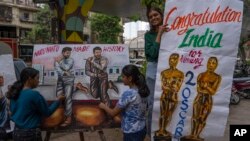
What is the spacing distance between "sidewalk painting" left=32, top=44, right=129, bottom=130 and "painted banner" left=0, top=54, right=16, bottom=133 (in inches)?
21.3

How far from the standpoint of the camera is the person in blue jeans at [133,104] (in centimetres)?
339

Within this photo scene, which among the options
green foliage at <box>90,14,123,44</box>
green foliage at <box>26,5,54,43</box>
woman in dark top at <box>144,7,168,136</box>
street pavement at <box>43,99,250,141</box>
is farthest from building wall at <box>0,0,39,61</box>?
woman in dark top at <box>144,7,168,136</box>

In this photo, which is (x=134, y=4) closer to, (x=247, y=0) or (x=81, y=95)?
(x=247, y=0)

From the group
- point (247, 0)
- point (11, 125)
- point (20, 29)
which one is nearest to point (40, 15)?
point (20, 29)

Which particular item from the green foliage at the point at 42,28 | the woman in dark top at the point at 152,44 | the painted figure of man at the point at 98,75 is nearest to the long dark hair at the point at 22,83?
the painted figure of man at the point at 98,75

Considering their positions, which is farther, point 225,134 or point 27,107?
point 225,134

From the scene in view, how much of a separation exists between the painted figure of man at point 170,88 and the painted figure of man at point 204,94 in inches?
7.2

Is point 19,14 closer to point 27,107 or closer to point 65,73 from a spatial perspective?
point 65,73

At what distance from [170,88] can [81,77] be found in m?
1.00

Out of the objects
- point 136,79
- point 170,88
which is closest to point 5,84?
point 136,79

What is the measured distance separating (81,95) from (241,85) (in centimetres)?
922

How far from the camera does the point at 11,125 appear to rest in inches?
173

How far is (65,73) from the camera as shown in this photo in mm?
4074

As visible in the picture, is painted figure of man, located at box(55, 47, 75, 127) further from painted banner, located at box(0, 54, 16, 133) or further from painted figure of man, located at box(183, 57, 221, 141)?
painted figure of man, located at box(183, 57, 221, 141)
